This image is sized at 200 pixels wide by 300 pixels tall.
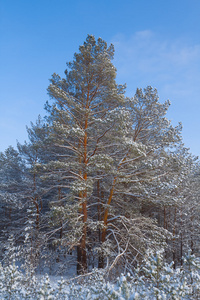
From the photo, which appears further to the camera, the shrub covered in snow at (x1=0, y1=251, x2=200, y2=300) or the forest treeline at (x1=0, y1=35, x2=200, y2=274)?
the forest treeline at (x1=0, y1=35, x2=200, y2=274)

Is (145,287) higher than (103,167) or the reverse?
the reverse

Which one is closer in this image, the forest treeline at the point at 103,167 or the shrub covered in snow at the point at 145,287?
the shrub covered in snow at the point at 145,287

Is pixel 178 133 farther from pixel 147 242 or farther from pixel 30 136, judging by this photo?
pixel 30 136

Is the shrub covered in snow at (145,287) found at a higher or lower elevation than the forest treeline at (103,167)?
lower

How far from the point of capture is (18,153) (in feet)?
44.3

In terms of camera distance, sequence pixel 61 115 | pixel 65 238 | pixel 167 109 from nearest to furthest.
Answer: pixel 65 238 < pixel 61 115 < pixel 167 109

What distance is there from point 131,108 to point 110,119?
2780mm

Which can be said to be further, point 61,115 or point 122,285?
point 61,115

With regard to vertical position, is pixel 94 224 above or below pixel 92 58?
below

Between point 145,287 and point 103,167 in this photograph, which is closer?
point 145,287

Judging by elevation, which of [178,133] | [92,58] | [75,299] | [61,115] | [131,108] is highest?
[92,58]

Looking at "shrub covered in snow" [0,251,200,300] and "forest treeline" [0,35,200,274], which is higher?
"forest treeline" [0,35,200,274]

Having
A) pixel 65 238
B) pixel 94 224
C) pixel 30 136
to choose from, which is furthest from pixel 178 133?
pixel 30 136

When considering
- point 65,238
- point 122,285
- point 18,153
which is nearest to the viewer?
point 122,285
